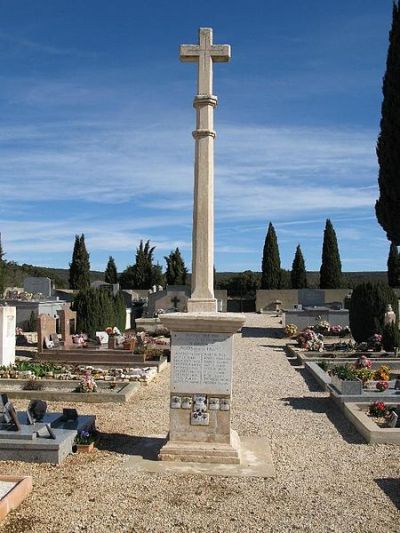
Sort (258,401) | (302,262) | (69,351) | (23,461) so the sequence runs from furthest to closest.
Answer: (302,262) < (69,351) < (258,401) < (23,461)

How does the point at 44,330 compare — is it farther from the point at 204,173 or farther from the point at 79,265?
the point at 79,265

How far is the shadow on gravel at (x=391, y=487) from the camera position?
5.84 metres

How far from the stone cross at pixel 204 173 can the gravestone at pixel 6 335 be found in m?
9.16

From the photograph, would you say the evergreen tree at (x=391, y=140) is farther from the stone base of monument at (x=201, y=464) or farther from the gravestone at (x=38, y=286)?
the stone base of monument at (x=201, y=464)

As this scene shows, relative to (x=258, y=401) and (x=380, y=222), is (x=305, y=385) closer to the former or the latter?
(x=258, y=401)

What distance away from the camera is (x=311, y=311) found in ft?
86.9

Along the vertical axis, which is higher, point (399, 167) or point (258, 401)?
point (399, 167)

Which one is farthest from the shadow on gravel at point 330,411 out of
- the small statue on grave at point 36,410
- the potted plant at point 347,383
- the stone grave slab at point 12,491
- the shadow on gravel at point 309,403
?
the stone grave slab at point 12,491

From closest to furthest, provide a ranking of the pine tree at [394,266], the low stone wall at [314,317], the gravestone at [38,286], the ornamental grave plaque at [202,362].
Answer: the ornamental grave plaque at [202,362], the low stone wall at [314,317], the gravestone at [38,286], the pine tree at [394,266]

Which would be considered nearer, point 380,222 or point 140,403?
point 140,403

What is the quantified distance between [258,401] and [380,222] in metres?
19.1

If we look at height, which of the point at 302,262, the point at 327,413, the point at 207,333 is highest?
the point at 302,262

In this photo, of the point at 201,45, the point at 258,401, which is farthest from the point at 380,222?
the point at 201,45

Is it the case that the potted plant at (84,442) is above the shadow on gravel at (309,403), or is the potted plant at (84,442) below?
above
